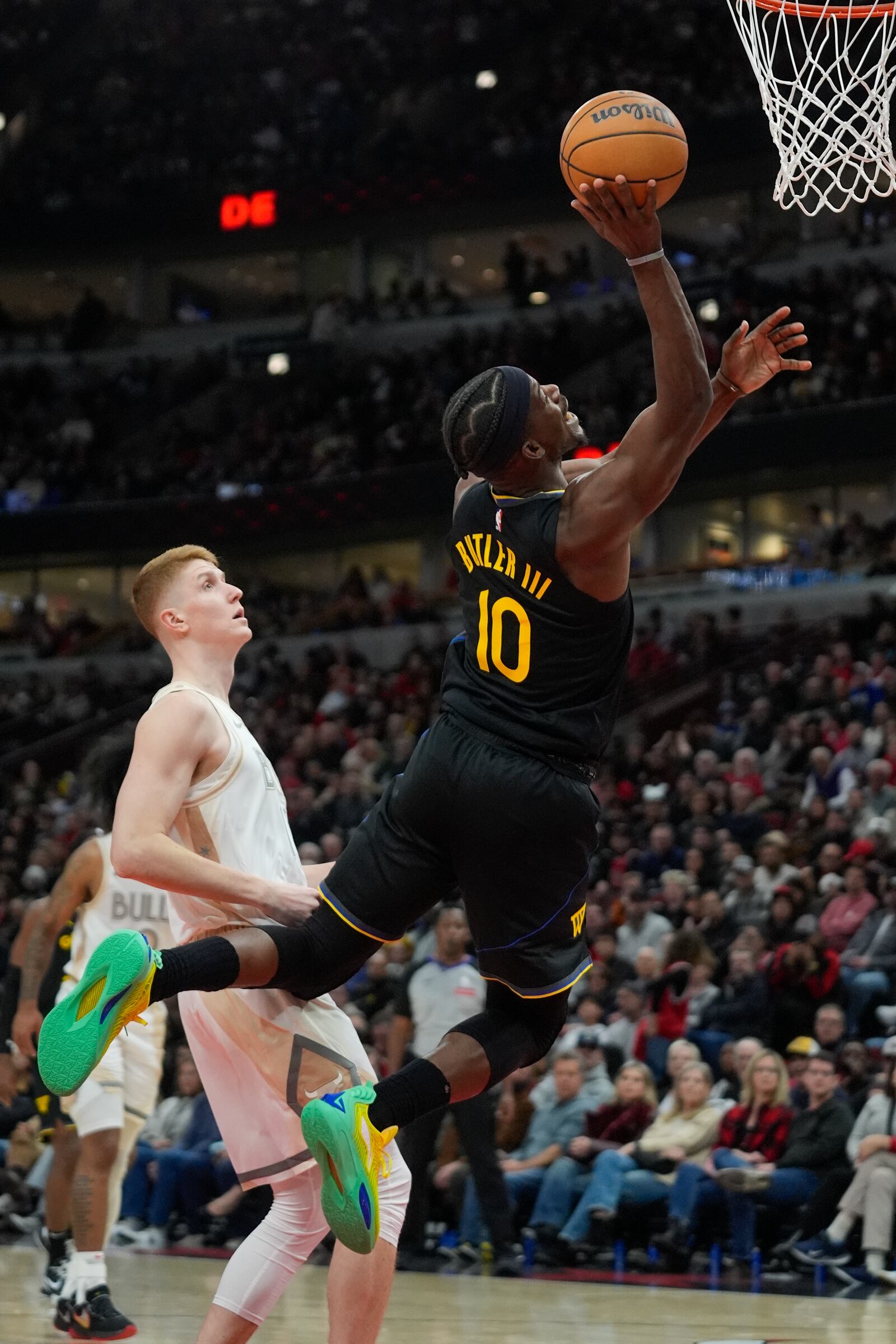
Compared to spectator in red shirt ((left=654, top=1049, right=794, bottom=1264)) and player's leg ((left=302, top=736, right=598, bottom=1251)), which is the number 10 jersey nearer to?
player's leg ((left=302, top=736, right=598, bottom=1251))

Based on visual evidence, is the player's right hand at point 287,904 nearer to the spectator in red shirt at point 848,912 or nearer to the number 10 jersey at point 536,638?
the number 10 jersey at point 536,638

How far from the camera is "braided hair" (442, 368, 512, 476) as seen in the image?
4.10m

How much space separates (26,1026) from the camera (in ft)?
23.7

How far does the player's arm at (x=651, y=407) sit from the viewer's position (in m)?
3.73

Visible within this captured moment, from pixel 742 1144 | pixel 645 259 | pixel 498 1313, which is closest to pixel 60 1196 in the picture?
pixel 498 1313

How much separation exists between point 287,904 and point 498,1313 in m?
3.58

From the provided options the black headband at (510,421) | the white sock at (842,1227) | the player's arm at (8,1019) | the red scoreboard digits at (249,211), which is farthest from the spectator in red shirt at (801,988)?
the red scoreboard digits at (249,211)

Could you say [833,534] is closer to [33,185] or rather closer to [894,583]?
[894,583]

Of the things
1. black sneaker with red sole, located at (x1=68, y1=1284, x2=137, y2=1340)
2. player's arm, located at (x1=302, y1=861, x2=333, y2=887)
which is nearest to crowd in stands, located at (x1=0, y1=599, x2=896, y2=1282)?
black sneaker with red sole, located at (x1=68, y1=1284, x2=137, y2=1340)

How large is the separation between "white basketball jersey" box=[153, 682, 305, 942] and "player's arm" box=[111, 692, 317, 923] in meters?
0.06

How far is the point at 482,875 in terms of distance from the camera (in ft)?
13.6

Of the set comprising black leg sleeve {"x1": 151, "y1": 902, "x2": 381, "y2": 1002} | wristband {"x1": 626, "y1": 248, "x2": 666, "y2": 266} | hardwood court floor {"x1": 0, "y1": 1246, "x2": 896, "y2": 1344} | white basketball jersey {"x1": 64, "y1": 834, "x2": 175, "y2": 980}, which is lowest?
hardwood court floor {"x1": 0, "y1": 1246, "x2": 896, "y2": 1344}

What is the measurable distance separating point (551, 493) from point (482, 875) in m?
0.99

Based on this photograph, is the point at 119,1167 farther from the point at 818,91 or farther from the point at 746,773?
the point at 746,773
